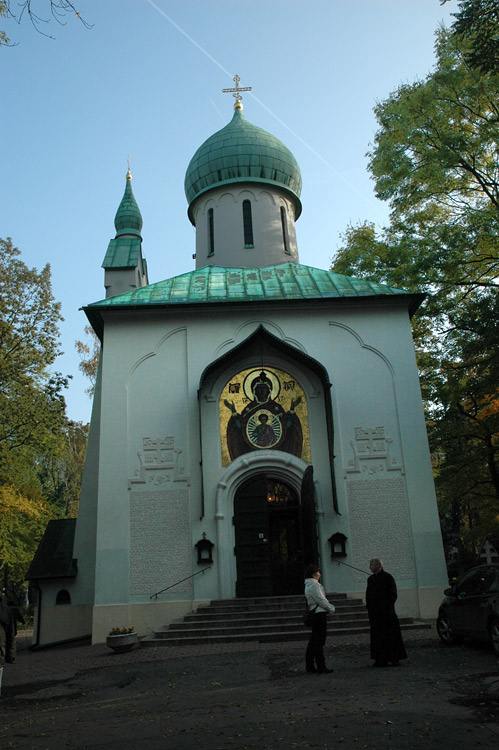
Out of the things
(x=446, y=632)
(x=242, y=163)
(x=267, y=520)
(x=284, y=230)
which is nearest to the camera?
(x=446, y=632)

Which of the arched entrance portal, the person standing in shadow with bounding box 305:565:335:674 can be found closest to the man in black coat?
the person standing in shadow with bounding box 305:565:335:674

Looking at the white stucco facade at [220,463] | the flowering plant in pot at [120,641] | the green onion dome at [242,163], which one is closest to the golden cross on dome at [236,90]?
the green onion dome at [242,163]

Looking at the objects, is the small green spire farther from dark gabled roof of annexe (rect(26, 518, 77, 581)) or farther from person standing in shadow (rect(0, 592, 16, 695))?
person standing in shadow (rect(0, 592, 16, 695))

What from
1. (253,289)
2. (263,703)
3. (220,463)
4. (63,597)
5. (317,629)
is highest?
(253,289)

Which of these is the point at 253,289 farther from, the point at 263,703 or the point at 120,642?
the point at 263,703

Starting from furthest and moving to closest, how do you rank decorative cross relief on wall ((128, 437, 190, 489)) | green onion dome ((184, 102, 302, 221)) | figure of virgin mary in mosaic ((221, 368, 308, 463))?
green onion dome ((184, 102, 302, 221)), figure of virgin mary in mosaic ((221, 368, 308, 463)), decorative cross relief on wall ((128, 437, 190, 489))

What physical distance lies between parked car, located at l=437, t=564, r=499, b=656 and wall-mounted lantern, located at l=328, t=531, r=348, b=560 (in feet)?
12.6

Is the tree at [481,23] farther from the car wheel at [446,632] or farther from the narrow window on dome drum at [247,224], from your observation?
the narrow window on dome drum at [247,224]

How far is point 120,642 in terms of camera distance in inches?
436

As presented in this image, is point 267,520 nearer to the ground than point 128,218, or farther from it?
nearer to the ground

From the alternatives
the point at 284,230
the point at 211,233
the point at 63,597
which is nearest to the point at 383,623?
the point at 63,597

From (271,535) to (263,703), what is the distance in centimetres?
831

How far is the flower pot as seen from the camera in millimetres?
11047

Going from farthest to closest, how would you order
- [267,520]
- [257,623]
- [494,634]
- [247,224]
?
[247,224] → [267,520] → [257,623] → [494,634]
